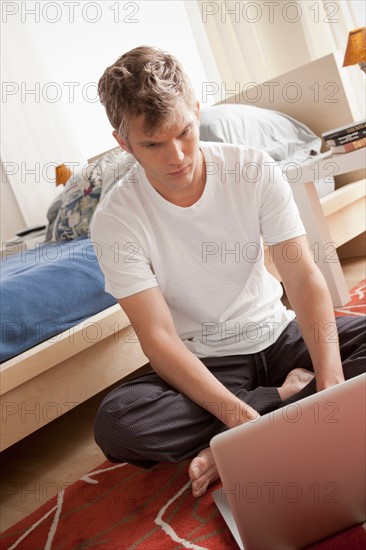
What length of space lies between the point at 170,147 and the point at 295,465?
2.13 ft

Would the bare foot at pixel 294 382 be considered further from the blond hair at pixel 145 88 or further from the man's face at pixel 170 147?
the blond hair at pixel 145 88

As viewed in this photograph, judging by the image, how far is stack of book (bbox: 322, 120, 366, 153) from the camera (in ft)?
6.83

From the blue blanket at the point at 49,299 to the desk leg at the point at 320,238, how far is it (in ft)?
2.30

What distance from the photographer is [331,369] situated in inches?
51.9

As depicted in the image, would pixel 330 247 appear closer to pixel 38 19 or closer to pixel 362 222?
pixel 362 222

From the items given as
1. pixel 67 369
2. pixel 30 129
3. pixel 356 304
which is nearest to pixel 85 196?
pixel 67 369

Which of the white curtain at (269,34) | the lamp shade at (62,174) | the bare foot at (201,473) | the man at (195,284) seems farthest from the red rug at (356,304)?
the lamp shade at (62,174)

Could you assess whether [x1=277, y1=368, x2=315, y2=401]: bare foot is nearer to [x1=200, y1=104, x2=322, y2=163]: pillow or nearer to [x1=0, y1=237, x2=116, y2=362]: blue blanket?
[x1=0, y1=237, x2=116, y2=362]: blue blanket

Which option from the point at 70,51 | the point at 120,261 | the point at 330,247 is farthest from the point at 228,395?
the point at 70,51

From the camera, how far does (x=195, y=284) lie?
1.49 metres

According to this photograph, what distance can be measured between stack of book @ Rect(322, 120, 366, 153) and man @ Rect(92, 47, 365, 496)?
70 centimetres

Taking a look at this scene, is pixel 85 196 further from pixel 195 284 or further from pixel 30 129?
pixel 30 129

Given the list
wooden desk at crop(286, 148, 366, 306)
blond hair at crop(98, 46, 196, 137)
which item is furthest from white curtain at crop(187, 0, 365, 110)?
blond hair at crop(98, 46, 196, 137)

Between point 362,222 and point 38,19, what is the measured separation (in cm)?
225
